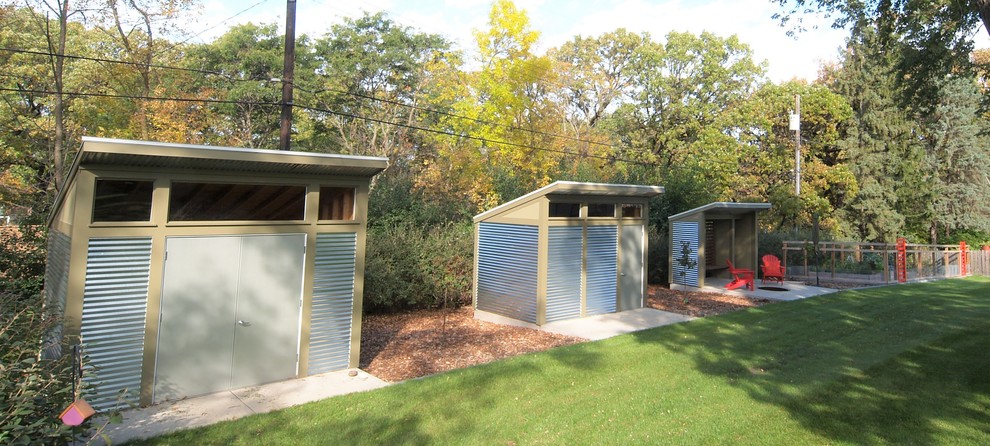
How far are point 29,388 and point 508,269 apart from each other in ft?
26.3

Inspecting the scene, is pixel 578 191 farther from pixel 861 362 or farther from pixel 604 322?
pixel 861 362

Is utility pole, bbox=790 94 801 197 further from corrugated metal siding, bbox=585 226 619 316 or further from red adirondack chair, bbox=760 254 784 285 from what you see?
corrugated metal siding, bbox=585 226 619 316

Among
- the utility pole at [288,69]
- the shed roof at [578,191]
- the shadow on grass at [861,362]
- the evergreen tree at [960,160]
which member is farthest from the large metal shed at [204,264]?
the evergreen tree at [960,160]

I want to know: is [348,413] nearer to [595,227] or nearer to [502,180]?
[595,227]

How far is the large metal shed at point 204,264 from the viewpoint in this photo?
5262 millimetres

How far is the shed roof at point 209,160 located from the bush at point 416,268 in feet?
15.5

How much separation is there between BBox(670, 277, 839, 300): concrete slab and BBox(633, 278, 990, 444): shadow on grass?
1.57 m

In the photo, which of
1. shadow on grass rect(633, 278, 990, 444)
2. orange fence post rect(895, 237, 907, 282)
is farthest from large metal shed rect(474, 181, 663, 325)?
orange fence post rect(895, 237, 907, 282)

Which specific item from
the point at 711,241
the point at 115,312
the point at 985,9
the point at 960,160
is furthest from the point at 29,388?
the point at 960,160

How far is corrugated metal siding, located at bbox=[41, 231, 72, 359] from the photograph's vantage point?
16.8ft

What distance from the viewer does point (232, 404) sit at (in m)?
5.66

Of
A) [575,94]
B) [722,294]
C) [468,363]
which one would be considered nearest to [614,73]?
[575,94]

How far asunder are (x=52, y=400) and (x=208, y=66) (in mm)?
26808

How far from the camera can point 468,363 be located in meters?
7.48
